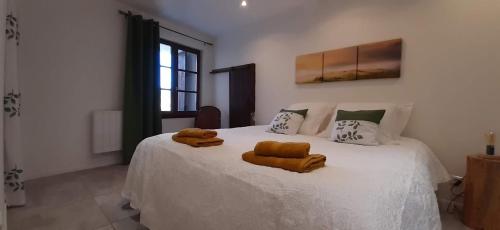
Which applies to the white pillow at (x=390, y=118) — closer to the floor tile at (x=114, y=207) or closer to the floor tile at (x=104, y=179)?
the floor tile at (x=114, y=207)

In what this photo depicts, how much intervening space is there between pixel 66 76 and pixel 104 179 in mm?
1364

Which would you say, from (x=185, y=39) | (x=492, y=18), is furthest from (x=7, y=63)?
(x=492, y=18)

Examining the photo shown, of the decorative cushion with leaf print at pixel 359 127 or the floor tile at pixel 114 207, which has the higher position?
the decorative cushion with leaf print at pixel 359 127

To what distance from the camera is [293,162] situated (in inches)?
39.8

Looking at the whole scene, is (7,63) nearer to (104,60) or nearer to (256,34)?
(104,60)

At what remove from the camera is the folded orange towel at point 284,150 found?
1.06 metres

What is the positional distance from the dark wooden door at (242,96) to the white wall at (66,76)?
174 centimetres

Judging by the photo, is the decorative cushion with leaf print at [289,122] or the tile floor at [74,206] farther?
the decorative cushion with leaf print at [289,122]

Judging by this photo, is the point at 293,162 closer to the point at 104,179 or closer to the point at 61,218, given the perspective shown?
the point at 61,218

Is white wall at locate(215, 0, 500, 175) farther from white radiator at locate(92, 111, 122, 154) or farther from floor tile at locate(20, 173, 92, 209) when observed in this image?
floor tile at locate(20, 173, 92, 209)

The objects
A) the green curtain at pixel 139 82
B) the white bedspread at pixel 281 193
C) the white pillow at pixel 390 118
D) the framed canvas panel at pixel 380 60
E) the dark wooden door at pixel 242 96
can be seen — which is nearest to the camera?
the white bedspread at pixel 281 193

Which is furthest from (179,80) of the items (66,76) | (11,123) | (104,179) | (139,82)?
(11,123)

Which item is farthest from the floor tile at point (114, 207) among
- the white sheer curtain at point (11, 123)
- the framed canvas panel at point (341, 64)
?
the framed canvas panel at point (341, 64)

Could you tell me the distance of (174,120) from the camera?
3.82 m
